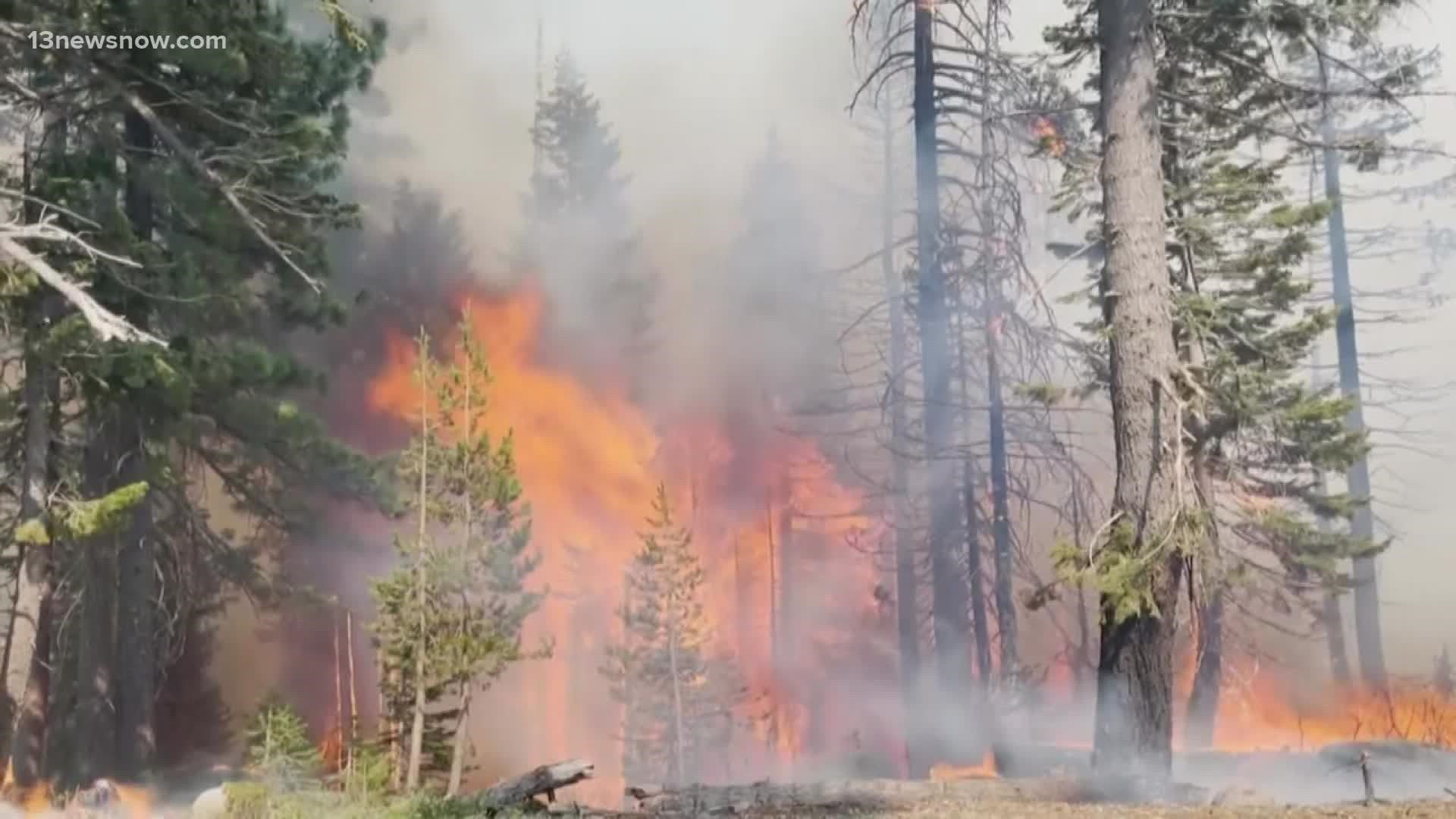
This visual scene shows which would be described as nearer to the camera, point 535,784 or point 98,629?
point 535,784

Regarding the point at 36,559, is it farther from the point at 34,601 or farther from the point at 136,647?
the point at 136,647

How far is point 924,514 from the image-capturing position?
22.2 meters

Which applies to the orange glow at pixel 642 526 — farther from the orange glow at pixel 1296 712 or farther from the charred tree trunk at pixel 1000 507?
the charred tree trunk at pixel 1000 507

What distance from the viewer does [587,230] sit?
79.5ft

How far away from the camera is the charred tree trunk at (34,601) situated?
10.3m

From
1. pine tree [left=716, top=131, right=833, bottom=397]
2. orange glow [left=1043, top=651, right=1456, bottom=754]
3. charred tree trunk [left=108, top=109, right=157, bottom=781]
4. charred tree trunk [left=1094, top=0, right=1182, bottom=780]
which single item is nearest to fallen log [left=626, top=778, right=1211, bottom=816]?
charred tree trunk [left=1094, top=0, right=1182, bottom=780]

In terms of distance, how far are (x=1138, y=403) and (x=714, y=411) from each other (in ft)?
50.5

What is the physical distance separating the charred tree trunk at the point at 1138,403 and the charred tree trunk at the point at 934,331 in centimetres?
602

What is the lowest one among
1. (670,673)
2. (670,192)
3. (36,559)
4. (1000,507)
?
(670,673)

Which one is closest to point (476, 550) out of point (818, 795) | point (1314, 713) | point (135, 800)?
point (135, 800)

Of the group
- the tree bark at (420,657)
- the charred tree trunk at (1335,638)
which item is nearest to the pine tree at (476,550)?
the tree bark at (420,657)

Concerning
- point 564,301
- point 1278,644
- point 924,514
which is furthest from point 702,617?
point 1278,644

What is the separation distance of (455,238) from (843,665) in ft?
40.7

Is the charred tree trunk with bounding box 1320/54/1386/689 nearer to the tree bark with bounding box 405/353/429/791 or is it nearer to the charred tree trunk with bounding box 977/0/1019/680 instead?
the charred tree trunk with bounding box 977/0/1019/680
